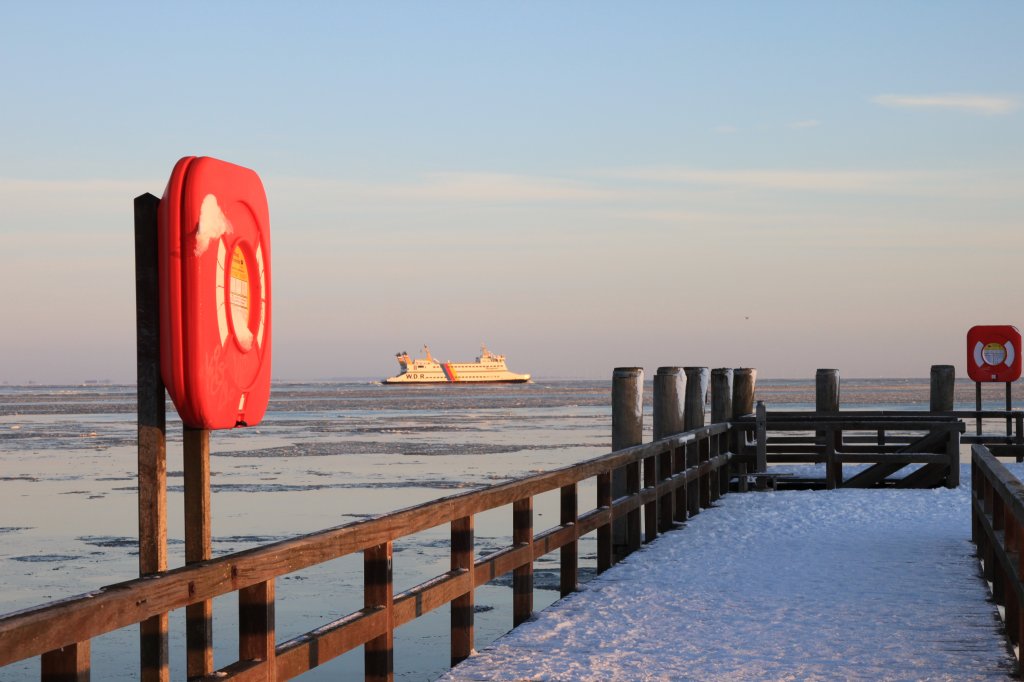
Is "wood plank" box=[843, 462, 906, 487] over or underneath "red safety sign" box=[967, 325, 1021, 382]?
underneath

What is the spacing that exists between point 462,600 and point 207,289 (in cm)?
316

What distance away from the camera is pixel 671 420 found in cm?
1283

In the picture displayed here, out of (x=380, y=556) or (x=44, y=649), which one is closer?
(x=44, y=649)

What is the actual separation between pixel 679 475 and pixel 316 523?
18.2ft

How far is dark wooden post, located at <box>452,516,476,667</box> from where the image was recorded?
6.53 meters

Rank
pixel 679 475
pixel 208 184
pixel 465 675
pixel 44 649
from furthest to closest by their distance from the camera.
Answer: pixel 679 475, pixel 465 675, pixel 208 184, pixel 44 649

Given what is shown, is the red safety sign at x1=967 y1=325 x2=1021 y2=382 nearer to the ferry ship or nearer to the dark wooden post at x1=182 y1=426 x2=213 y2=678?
the dark wooden post at x1=182 y1=426 x2=213 y2=678

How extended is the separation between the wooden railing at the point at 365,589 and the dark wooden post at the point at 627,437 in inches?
2.4

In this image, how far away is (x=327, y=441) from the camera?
3594cm

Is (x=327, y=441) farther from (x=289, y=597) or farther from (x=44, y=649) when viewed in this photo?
(x=44, y=649)

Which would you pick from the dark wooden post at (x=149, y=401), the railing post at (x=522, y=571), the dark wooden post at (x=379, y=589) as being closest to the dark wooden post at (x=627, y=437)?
the railing post at (x=522, y=571)

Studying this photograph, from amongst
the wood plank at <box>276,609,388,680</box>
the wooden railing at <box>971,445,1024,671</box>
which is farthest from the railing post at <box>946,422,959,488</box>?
the wood plank at <box>276,609,388,680</box>

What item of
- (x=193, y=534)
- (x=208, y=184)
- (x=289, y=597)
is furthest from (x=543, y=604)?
(x=208, y=184)

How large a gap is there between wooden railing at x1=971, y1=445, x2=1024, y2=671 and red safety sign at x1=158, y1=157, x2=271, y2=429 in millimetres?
3481
